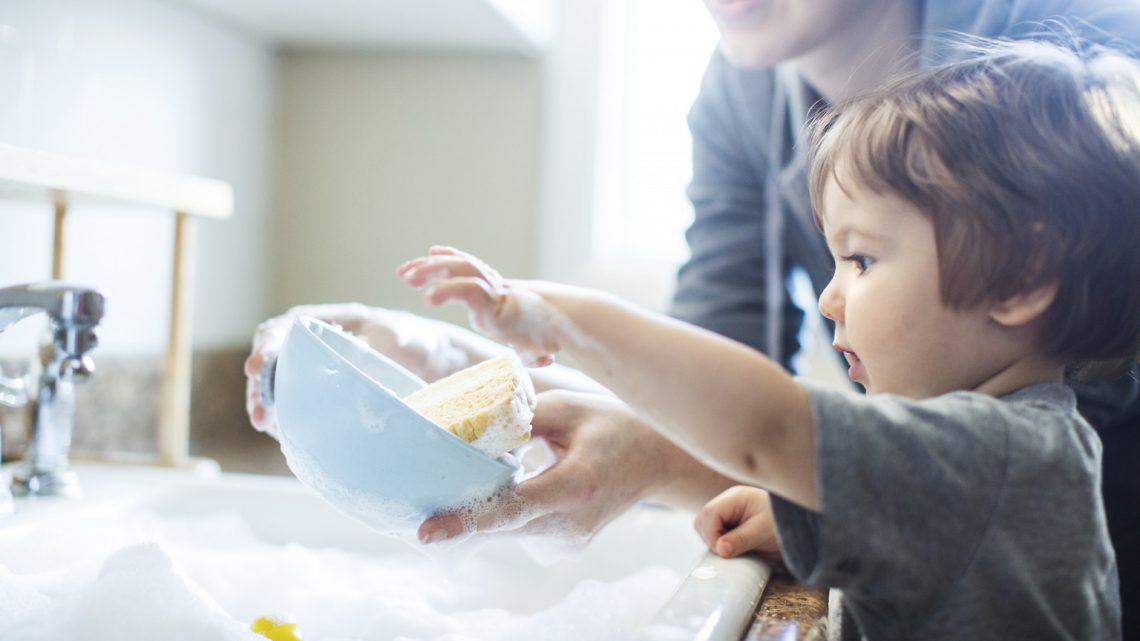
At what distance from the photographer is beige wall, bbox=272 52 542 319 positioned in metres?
1.75

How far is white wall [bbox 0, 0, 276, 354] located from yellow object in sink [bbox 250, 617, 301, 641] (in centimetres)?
54

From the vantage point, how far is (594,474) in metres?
0.69

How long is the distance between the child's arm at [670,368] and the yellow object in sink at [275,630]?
0.29 metres

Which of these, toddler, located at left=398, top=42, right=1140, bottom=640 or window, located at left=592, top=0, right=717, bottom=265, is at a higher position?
window, located at left=592, top=0, right=717, bottom=265

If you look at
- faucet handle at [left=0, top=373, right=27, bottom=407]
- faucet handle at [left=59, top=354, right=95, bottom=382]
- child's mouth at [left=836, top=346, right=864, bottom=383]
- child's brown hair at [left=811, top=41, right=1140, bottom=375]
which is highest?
child's brown hair at [left=811, top=41, right=1140, bottom=375]

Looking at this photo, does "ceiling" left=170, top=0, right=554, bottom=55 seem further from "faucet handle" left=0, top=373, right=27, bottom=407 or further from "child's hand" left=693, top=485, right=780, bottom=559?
"child's hand" left=693, top=485, right=780, bottom=559

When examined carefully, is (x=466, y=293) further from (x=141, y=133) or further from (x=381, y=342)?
(x=141, y=133)

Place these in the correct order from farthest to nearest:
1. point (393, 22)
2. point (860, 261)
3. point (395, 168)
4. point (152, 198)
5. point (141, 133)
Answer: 1. point (395, 168)
2. point (393, 22)
3. point (141, 133)
4. point (152, 198)
5. point (860, 261)

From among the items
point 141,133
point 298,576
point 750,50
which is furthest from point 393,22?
point 298,576

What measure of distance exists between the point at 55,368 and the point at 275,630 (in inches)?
14.6

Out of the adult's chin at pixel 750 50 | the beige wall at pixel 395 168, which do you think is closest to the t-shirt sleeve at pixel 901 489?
the adult's chin at pixel 750 50

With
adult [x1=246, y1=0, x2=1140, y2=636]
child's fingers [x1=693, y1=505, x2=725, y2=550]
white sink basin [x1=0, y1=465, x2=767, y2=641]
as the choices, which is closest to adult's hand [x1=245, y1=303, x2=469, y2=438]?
adult [x1=246, y1=0, x2=1140, y2=636]

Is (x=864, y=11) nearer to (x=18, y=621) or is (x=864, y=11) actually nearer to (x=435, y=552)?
(x=435, y=552)

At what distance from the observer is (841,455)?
1.50ft
